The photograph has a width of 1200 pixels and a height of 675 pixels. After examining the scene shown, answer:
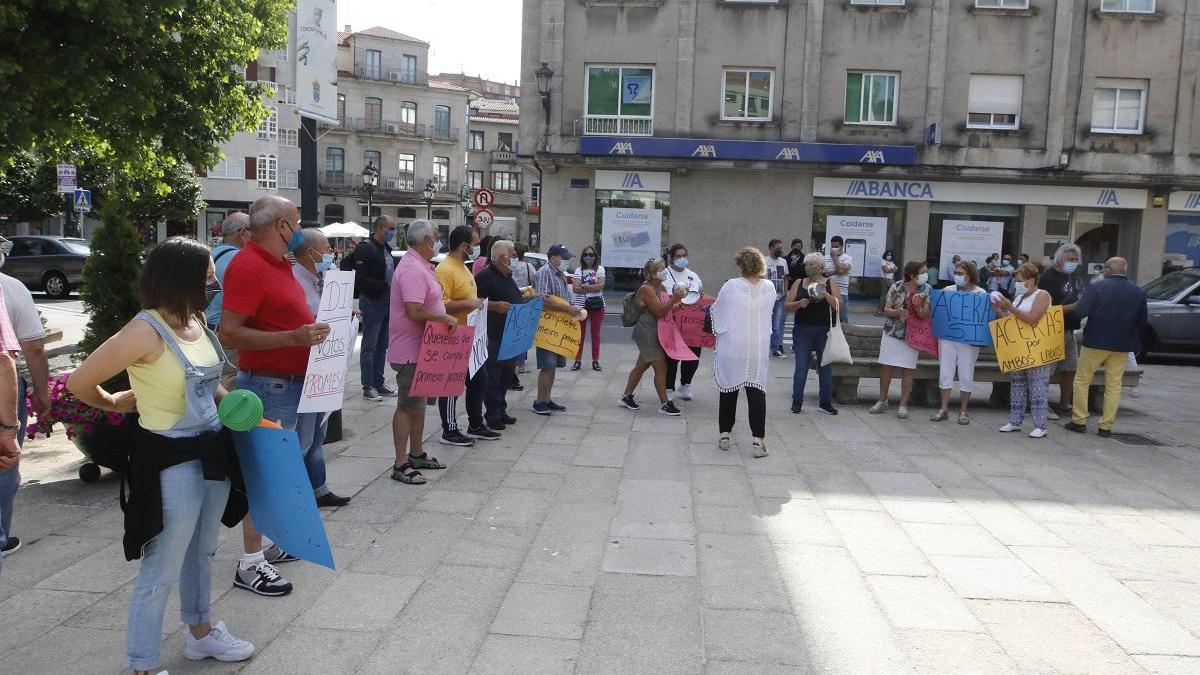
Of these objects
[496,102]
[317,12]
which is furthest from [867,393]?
[496,102]

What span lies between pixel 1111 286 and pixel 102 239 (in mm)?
9492

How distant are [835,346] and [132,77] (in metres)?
9.47

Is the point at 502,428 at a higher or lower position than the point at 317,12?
lower

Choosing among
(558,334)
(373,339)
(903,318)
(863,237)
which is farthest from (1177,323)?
(373,339)

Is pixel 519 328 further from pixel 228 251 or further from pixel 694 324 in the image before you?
pixel 228 251

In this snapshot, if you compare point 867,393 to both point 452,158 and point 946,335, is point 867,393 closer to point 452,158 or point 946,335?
point 946,335

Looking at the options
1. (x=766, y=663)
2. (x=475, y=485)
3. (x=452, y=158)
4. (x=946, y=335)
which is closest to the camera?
(x=766, y=663)

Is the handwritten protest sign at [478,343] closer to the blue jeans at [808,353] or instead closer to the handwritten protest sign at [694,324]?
the handwritten protest sign at [694,324]

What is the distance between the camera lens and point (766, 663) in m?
4.05

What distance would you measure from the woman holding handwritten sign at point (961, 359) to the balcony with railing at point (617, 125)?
661 inches

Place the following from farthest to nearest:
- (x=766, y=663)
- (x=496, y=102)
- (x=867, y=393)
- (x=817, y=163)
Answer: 1. (x=496, y=102)
2. (x=817, y=163)
3. (x=867, y=393)
4. (x=766, y=663)

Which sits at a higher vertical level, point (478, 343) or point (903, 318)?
point (903, 318)

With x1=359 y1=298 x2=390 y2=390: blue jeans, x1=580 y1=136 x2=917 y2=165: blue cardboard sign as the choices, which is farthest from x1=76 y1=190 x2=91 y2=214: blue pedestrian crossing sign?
x1=359 y1=298 x2=390 y2=390: blue jeans

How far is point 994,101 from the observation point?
84.5 feet
